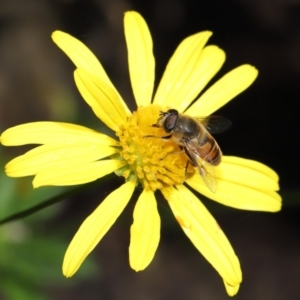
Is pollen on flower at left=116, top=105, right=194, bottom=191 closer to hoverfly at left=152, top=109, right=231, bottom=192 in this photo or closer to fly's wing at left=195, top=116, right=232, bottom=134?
hoverfly at left=152, top=109, right=231, bottom=192

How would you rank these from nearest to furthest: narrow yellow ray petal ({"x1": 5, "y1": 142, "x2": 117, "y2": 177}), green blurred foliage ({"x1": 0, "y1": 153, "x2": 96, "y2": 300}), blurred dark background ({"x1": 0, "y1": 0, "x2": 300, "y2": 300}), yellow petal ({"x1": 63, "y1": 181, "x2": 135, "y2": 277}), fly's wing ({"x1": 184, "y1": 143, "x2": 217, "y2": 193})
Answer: yellow petal ({"x1": 63, "y1": 181, "x2": 135, "y2": 277}) < narrow yellow ray petal ({"x1": 5, "y1": 142, "x2": 117, "y2": 177}) < fly's wing ({"x1": 184, "y1": 143, "x2": 217, "y2": 193}) < green blurred foliage ({"x1": 0, "y1": 153, "x2": 96, "y2": 300}) < blurred dark background ({"x1": 0, "y1": 0, "x2": 300, "y2": 300})

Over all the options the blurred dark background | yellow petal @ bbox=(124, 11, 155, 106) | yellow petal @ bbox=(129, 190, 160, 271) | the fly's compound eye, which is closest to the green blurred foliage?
the blurred dark background

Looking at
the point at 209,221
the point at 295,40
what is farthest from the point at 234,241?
the point at 209,221

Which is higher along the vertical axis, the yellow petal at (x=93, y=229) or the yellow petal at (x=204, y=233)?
the yellow petal at (x=93, y=229)

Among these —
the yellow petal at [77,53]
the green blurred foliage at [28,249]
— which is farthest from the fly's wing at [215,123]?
the green blurred foliage at [28,249]

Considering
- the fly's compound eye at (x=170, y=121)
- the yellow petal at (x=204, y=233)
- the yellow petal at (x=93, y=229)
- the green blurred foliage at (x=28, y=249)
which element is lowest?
the green blurred foliage at (x=28, y=249)

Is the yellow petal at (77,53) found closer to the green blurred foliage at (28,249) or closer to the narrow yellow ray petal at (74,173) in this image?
the narrow yellow ray petal at (74,173)

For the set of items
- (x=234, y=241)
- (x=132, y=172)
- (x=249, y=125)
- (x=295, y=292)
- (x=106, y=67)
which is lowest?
(x=295, y=292)

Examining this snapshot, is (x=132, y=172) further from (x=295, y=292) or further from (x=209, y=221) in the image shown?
(x=295, y=292)

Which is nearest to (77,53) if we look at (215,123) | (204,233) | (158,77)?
(215,123)
